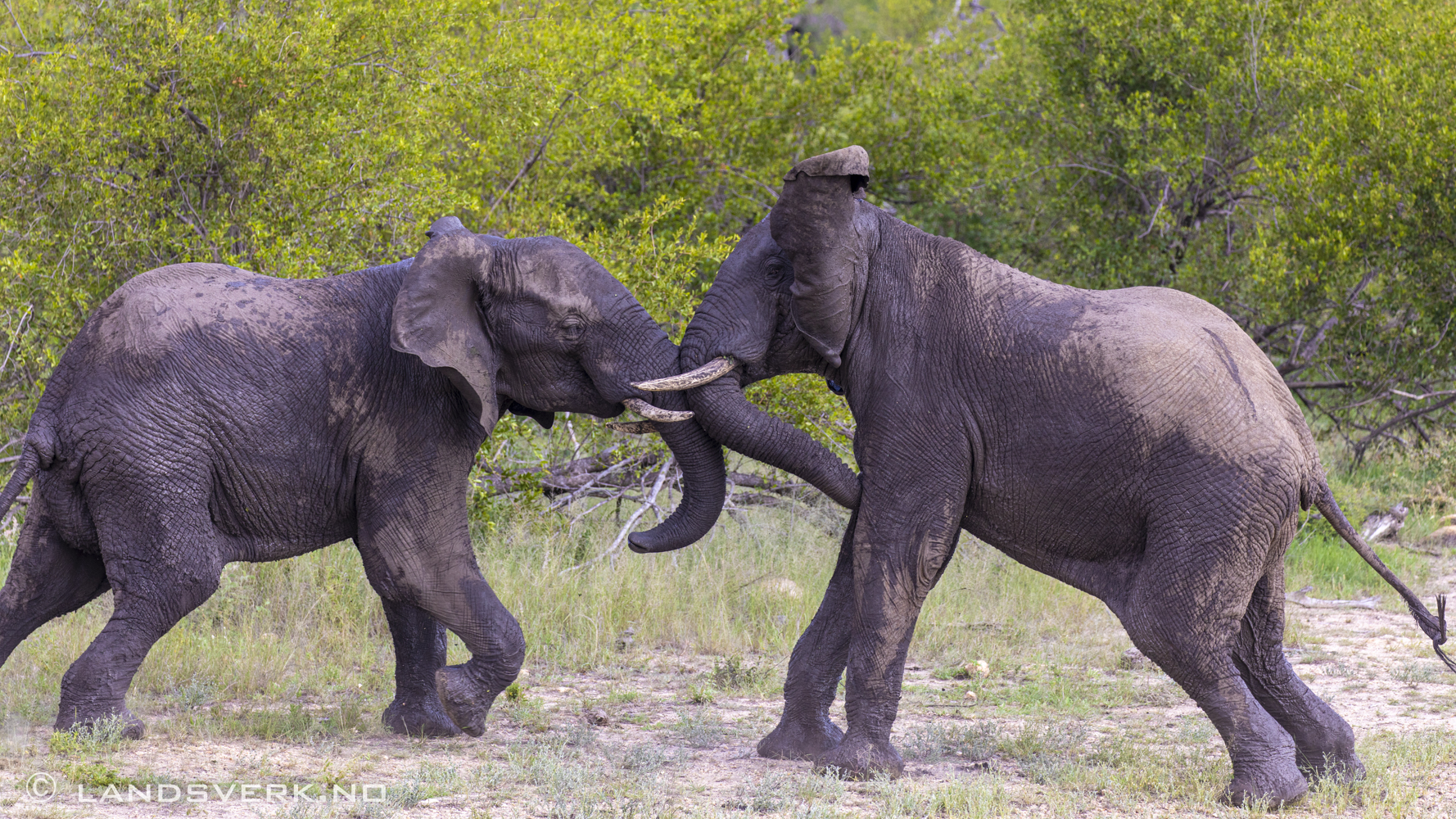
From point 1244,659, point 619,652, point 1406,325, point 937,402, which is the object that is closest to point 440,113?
point 619,652

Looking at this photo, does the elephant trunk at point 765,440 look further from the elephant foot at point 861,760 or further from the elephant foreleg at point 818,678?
the elephant foot at point 861,760

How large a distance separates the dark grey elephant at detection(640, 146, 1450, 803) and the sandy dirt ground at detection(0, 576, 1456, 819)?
0.42m

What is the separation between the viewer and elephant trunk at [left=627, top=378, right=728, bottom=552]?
598 cm

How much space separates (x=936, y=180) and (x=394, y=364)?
9.95 m

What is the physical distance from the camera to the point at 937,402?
561 cm

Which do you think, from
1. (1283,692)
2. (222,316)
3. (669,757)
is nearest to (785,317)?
(669,757)

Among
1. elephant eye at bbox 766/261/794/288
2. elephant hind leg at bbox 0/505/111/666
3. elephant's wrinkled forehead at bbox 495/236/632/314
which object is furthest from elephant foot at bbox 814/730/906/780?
elephant hind leg at bbox 0/505/111/666

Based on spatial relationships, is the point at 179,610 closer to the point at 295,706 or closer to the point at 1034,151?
the point at 295,706

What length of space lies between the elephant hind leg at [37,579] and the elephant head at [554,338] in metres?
1.82

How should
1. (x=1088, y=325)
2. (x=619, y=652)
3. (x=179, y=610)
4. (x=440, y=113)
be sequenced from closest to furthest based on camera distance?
(x=1088, y=325)
(x=179, y=610)
(x=619, y=652)
(x=440, y=113)

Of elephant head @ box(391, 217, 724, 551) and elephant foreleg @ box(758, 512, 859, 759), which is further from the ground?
elephant head @ box(391, 217, 724, 551)

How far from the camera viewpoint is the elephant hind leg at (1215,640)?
522 cm

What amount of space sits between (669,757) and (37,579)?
2.77 meters

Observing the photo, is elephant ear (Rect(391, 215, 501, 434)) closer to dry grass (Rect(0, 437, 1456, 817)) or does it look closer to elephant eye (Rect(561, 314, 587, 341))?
elephant eye (Rect(561, 314, 587, 341))
